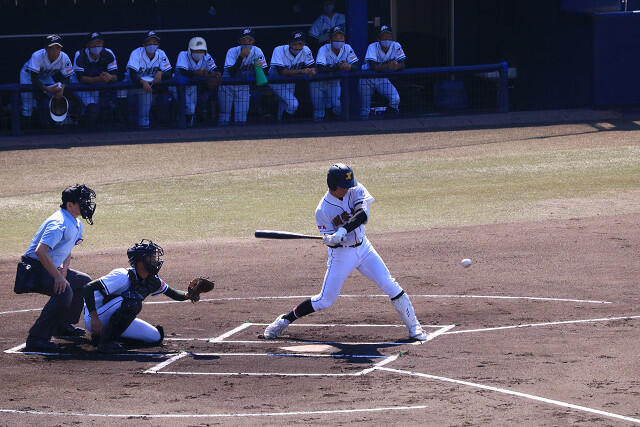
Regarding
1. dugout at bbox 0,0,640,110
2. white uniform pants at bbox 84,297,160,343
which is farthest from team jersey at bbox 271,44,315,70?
white uniform pants at bbox 84,297,160,343

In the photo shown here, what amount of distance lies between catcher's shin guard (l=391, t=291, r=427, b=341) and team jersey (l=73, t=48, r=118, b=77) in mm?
12057

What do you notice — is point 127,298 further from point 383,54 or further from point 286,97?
point 383,54

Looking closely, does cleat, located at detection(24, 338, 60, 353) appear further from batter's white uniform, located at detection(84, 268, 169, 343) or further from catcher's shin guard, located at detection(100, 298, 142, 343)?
catcher's shin guard, located at detection(100, 298, 142, 343)

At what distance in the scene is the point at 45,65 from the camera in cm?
1911

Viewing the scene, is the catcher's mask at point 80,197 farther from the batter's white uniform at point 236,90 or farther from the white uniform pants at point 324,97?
the white uniform pants at point 324,97

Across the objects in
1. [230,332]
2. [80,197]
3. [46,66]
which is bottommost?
[230,332]

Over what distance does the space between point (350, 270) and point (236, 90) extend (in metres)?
11.4

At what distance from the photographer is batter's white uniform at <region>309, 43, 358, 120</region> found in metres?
20.2

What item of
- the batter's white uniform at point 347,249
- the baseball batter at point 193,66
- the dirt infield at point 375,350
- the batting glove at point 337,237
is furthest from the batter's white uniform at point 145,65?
the batting glove at point 337,237

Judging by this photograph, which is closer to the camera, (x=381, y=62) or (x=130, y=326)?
(x=130, y=326)

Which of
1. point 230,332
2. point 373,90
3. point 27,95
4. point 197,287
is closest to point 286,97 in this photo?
point 373,90

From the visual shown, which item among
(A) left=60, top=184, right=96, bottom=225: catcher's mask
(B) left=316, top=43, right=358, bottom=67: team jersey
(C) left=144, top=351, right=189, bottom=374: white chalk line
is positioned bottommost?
(C) left=144, top=351, right=189, bottom=374: white chalk line

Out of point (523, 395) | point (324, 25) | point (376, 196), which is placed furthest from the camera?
point (324, 25)

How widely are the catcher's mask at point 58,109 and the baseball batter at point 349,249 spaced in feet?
37.8
